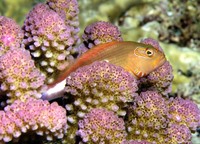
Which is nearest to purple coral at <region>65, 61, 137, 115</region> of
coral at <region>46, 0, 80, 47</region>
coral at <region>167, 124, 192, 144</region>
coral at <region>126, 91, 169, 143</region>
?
coral at <region>126, 91, 169, 143</region>

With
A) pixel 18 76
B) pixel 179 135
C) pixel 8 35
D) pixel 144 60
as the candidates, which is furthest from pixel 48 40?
pixel 179 135

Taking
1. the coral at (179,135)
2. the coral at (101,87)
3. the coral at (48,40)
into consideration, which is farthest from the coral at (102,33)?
the coral at (179,135)

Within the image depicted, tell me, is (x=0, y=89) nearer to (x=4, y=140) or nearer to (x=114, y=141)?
(x=4, y=140)

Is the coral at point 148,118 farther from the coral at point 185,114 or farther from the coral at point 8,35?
the coral at point 8,35

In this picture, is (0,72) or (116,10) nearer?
Result: (0,72)

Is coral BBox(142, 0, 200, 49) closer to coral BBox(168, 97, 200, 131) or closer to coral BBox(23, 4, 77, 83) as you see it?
coral BBox(168, 97, 200, 131)

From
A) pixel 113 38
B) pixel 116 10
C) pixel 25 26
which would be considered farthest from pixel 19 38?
pixel 116 10

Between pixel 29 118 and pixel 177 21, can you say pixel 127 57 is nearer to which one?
pixel 29 118
